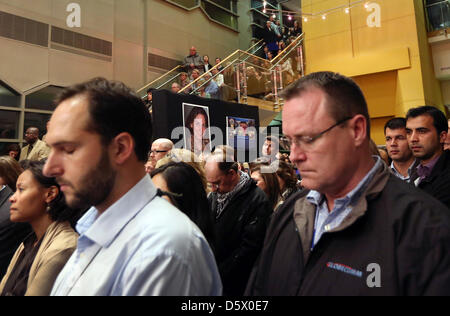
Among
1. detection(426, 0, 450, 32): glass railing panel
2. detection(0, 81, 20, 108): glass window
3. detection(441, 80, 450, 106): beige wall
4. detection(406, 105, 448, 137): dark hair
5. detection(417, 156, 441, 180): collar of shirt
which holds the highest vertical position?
detection(426, 0, 450, 32): glass railing panel

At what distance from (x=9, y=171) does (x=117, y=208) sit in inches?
94.7

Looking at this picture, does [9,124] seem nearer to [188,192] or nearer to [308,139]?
[188,192]

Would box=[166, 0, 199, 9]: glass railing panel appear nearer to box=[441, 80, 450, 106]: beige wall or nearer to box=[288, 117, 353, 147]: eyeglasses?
box=[441, 80, 450, 106]: beige wall

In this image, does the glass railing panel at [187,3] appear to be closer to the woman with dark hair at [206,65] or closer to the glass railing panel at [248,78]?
the woman with dark hair at [206,65]

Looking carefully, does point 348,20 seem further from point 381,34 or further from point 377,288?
point 377,288

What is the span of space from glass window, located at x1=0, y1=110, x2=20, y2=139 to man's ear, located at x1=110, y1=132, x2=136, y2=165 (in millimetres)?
7712

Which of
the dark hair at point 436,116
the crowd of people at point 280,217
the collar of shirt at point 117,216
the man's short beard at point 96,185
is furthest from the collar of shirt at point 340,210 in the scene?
the dark hair at point 436,116

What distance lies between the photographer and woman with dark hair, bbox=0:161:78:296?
1.48m

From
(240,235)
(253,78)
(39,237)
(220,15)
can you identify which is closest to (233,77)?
(253,78)

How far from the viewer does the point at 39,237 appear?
1.88m

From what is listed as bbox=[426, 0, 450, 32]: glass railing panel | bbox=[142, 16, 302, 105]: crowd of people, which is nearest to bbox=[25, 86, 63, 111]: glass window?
bbox=[142, 16, 302, 105]: crowd of people

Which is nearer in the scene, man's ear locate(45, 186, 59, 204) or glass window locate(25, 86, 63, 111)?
man's ear locate(45, 186, 59, 204)

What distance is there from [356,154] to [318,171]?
0.16 m

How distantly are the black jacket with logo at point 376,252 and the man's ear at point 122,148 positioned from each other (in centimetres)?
66
